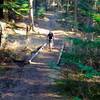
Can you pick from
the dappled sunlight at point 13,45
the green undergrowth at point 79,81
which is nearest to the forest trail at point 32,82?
the green undergrowth at point 79,81

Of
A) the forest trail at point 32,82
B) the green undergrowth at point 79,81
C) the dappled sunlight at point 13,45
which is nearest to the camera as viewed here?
the green undergrowth at point 79,81

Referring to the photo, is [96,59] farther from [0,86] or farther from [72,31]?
[72,31]

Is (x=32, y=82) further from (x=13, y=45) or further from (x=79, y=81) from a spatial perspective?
(x=13, y=45)

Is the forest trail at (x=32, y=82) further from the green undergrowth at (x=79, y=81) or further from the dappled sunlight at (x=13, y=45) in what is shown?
the dappled sunlight at (x=13, y=45)

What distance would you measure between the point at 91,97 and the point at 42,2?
56.3 metres

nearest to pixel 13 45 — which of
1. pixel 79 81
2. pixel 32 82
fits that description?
pixel 32 82

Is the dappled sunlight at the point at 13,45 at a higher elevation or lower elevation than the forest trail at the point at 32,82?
higher

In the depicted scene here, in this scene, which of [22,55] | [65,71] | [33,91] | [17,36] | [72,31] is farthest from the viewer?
[72,31]

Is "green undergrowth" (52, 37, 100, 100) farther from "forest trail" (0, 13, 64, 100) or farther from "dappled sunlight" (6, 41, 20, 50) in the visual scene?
"dappled sunlight" (6, 41, 20, 50)

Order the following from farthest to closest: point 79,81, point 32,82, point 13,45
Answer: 1. point 13,45
2. point 79,81
3. point 32,82

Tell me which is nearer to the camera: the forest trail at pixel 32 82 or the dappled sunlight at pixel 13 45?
the forest trail at pixel 32 82

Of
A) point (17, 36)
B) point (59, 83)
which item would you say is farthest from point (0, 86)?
point (17, 36)

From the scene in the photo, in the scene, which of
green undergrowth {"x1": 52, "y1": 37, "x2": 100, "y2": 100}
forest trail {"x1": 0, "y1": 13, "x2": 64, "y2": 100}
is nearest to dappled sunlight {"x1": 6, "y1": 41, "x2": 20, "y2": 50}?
forest trail {"x1": 0, "y1": 13, "x2": 64, "y2": 100}

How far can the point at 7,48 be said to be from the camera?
24.8 metres
